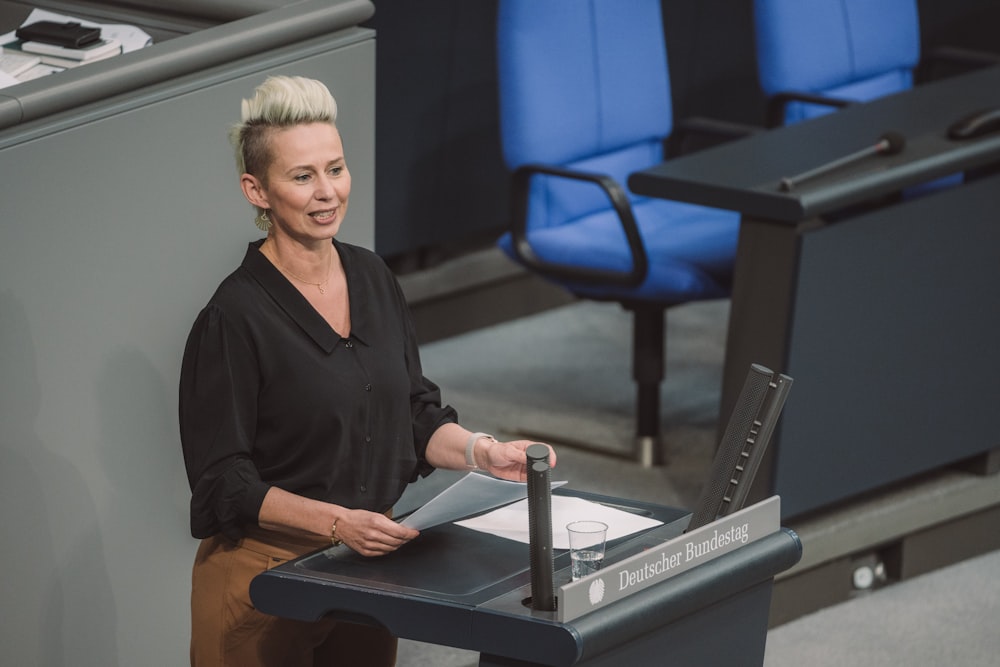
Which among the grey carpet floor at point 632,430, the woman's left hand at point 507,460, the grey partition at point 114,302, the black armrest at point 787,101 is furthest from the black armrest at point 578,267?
the woman's left hand at point 507,460

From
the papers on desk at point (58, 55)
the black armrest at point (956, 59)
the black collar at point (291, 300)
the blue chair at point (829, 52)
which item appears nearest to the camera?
the black collar at point (291, 300)

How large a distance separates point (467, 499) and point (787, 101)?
311 cm

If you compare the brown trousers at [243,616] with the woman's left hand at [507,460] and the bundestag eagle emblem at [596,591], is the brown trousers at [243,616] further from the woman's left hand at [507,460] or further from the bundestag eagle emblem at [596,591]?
the bundestag eagle emblem at [596,591]

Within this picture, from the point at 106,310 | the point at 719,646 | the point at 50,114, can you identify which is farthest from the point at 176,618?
the point at 719,646

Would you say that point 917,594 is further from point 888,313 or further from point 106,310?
point 106,310

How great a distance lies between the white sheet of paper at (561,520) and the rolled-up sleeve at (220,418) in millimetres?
285

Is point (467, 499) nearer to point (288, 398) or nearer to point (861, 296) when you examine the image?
point (288, 398)

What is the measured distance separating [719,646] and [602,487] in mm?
2264

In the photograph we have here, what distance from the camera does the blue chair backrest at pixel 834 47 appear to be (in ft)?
16.2

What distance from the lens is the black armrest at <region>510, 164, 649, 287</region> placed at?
4.22m

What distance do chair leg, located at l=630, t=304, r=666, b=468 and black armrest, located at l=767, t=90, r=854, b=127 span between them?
36.0 inches

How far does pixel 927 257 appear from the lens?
3.83 m

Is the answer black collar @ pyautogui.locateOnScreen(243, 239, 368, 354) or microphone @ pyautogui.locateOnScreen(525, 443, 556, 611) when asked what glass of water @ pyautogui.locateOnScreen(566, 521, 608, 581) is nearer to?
microphone @ pyautogui.locateOnScreen(525, 443, 556, 611)

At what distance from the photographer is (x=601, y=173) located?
4.51 m
